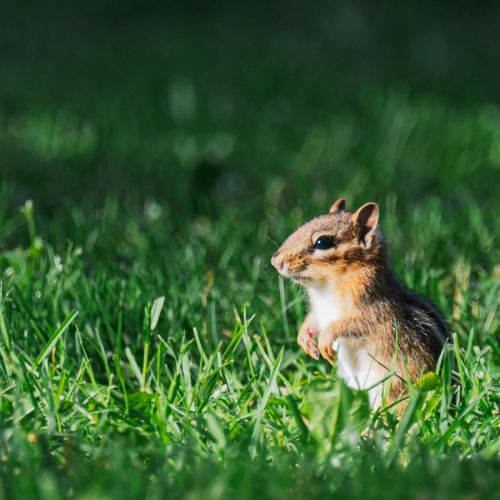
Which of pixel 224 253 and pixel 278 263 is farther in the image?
pixel 224 253

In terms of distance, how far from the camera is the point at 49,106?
22.5ft

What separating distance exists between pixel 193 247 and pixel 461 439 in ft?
5.94

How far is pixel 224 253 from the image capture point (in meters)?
3.88

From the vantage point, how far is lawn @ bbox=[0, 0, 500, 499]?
2.23 meters

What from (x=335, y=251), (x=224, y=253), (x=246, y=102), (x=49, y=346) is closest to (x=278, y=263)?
(x=335, y=251)

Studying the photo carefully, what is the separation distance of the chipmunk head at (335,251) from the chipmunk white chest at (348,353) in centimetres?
6

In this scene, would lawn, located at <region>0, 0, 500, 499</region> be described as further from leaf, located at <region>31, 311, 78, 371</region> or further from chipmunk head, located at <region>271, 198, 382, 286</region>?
chipmunk head, located at <region>271, 198, 382, 286</region>

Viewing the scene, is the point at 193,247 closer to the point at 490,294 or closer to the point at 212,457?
the point at 490,294

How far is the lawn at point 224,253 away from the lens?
2229 millimetres

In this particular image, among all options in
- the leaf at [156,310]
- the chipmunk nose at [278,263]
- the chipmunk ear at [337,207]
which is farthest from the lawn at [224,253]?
the chipmunk ear at [337,207]

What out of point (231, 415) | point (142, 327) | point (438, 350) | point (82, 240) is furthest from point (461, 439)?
point (82, 240)

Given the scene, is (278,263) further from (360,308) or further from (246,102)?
(246,102)

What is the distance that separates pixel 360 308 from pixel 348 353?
0.14m

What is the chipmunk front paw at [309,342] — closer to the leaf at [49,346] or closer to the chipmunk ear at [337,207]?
the chipmunk ear at [337,207]
